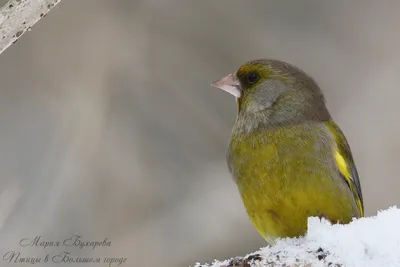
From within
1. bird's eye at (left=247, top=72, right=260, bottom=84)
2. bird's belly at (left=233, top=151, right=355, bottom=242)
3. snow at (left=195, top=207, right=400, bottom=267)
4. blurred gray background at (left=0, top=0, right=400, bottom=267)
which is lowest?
snow at (left=195, top=207, right=400, bottom=267)

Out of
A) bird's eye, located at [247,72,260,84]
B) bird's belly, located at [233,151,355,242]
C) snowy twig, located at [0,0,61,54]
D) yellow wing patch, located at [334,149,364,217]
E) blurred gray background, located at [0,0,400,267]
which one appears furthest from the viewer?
blurred gray background, located at [0,0,400,267]

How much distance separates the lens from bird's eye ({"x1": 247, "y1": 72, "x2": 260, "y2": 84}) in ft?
12.2

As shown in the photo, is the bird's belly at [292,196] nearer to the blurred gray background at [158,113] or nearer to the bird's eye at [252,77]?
the bird's eye at [252,77]

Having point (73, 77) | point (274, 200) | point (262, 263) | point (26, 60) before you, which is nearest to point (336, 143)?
point (274, 200)

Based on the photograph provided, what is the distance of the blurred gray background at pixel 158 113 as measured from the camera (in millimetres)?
5465

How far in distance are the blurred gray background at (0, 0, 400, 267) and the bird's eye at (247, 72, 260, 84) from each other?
6.53 ft

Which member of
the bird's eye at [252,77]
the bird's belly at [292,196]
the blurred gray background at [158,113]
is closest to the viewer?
the bird's belly at [292,196]

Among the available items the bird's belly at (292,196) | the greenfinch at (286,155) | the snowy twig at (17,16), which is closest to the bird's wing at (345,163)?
the greenfinch at (286,155)

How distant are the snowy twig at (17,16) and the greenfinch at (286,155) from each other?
133cm

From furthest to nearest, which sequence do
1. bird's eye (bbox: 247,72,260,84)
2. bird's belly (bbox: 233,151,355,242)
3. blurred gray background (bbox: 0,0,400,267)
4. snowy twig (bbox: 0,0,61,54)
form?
blurred gray background (bbox: 0,0,400,267) → bird's eye (bbox: 247,72,260,84) → bird's belly (bbox: 233,151,355,242) → snowy twig (bbox: 0,0,61,54)

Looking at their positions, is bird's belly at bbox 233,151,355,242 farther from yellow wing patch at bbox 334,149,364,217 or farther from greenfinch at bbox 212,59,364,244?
yellow wing patch at bbox 334,149,364,217

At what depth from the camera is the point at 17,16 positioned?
2357 mm

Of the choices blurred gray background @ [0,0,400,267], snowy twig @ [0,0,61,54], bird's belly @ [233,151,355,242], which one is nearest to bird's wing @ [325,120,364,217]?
bird's belly @ [233,151,355,242]

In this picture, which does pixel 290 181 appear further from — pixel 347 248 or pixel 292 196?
pixel 347 248
